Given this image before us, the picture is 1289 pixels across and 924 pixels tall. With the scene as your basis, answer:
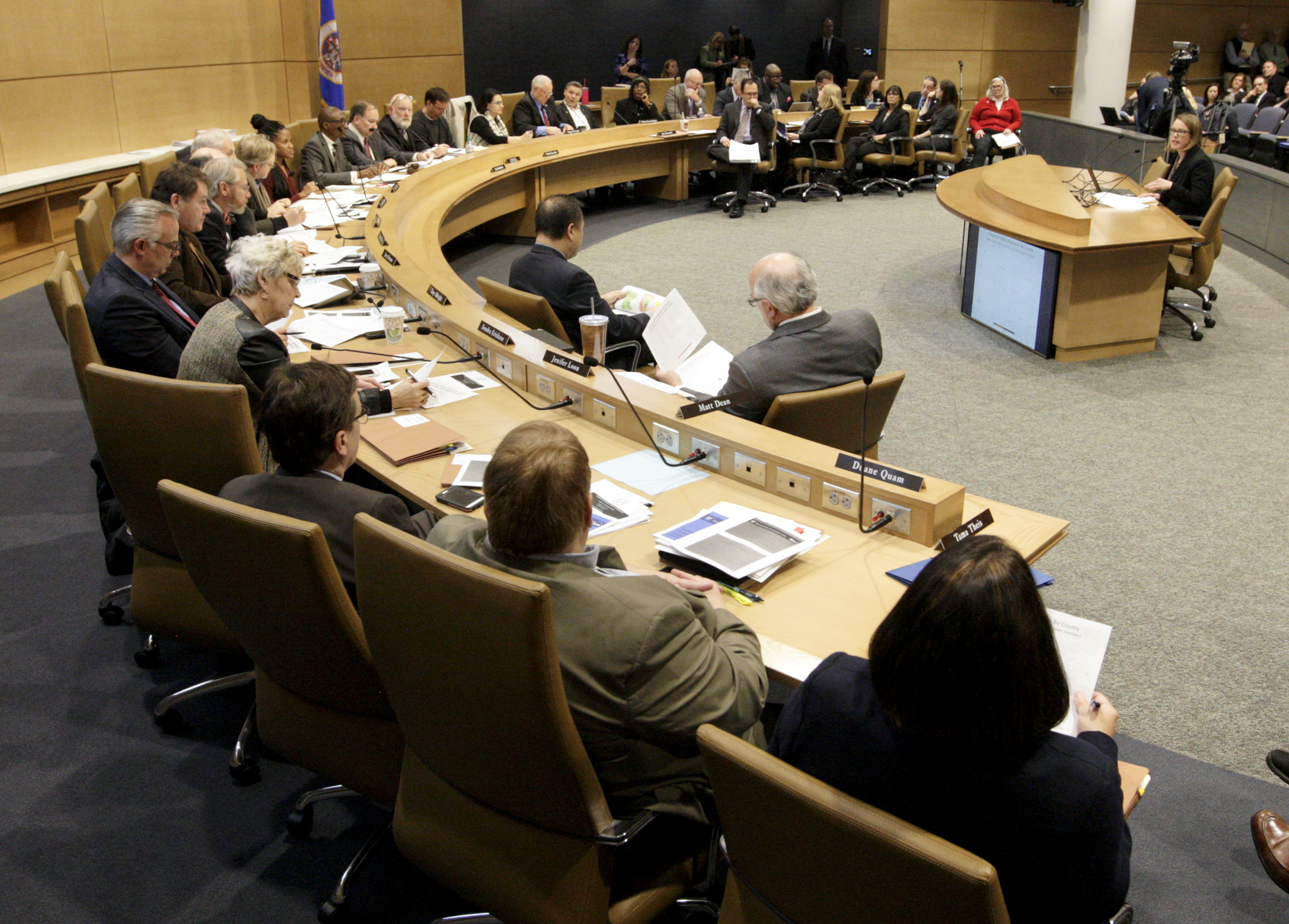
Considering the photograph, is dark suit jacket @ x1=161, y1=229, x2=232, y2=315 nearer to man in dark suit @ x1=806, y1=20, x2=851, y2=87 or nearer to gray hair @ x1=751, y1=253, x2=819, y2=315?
gray hair @ x1=751, y1=253, x2=819, y2=315

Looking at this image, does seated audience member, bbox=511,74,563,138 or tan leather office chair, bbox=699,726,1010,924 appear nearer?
tan leather office chair, bbox=699,726,1010,924

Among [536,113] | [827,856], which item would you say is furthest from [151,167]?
[827,856]

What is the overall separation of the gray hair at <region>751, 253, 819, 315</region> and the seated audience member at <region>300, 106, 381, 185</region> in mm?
5074

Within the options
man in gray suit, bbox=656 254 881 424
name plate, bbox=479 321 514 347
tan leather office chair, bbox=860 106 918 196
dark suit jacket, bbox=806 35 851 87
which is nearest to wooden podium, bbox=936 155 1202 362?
man in gray suit, bbox=656 254 881 424

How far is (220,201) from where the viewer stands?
4.94 metres

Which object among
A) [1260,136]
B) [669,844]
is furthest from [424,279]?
[1260,136]

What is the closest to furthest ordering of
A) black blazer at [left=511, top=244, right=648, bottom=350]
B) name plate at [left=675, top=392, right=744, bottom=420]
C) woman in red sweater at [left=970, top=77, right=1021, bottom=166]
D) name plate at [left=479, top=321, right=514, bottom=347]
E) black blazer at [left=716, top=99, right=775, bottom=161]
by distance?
1. name plate at [left=675, top=392, right=744, bottom=420]
2. name plate at [left=479, top=321, right=514, bottom=347]
3. black blazer at [left=511, top=244, right=648, bottom=350]
4. black blazer at [left=716, top=99, right=775, bottom=161]
5. woman in red sweater at [left=970, top=77, right=1021, bottom=166]

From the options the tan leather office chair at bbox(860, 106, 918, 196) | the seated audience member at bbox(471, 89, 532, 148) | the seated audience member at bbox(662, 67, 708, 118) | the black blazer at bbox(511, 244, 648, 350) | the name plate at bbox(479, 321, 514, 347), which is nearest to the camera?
the name plate at bbox(479, 321, 514, 347)

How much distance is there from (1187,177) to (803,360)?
4751mm

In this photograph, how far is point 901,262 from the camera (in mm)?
8219

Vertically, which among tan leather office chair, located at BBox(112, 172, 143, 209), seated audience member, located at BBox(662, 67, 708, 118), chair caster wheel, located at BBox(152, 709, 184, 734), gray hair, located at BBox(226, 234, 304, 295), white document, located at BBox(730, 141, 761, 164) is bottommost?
chair caster wheel, located at BBox(152, 709, 184, 734)

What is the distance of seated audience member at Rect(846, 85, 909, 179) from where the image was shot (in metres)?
11.6

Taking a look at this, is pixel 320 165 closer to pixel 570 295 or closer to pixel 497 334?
pixel 570 295

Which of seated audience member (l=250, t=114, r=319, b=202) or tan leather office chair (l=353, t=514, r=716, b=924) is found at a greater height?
seated audience member (l=250, t=114, r=319, b=202)
